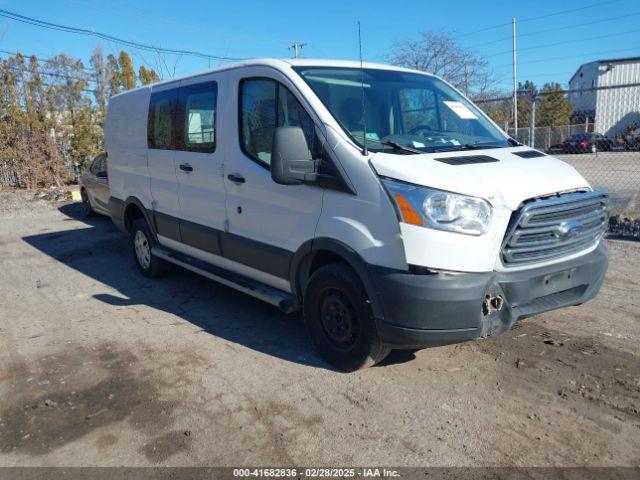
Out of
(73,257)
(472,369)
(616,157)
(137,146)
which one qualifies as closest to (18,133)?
(73,257)

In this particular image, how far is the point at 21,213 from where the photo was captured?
12.8 m

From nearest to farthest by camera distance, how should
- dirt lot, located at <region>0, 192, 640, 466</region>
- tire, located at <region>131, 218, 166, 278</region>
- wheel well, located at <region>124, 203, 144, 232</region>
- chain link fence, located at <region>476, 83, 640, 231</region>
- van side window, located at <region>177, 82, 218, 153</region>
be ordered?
1. dirt lot, located at <region>0, 192, 640, 466</region>
2. van side window, located at <region>177, 82, 218, 153</region>
3. tire, located at <region>131, 218, 166, 278</region>
4. wheel well, located at <region>124, 203, 144, 232</region>
5. chain link fence, located at <region>476, 83, 640, 231</region>

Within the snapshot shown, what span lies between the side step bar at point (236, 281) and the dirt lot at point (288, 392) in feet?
1.42

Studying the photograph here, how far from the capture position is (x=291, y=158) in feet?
12.1

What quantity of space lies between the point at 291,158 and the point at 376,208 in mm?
750

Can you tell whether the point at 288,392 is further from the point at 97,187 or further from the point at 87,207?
the point at 87,207

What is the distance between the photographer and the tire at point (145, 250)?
21.4 feet

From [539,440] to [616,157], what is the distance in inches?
677

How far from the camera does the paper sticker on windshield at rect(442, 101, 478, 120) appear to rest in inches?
182

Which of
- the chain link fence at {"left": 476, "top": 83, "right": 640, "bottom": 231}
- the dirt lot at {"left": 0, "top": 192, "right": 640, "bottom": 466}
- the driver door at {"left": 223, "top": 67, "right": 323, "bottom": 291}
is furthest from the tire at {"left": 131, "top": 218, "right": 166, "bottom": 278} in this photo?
the chain link fence at {"left": 476, "top": 83, "right": 640, "bottom": 231}

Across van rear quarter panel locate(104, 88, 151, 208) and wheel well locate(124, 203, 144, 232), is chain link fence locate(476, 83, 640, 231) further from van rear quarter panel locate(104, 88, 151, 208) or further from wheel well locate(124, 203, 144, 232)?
wheel well locate(124, 203, 144, 232)

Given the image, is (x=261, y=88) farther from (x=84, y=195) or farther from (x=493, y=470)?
(x=84, y=195)

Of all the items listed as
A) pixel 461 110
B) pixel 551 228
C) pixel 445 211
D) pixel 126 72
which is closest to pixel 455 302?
pixel 445 211

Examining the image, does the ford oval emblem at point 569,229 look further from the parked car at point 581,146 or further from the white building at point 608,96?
the white building at point 608,96
